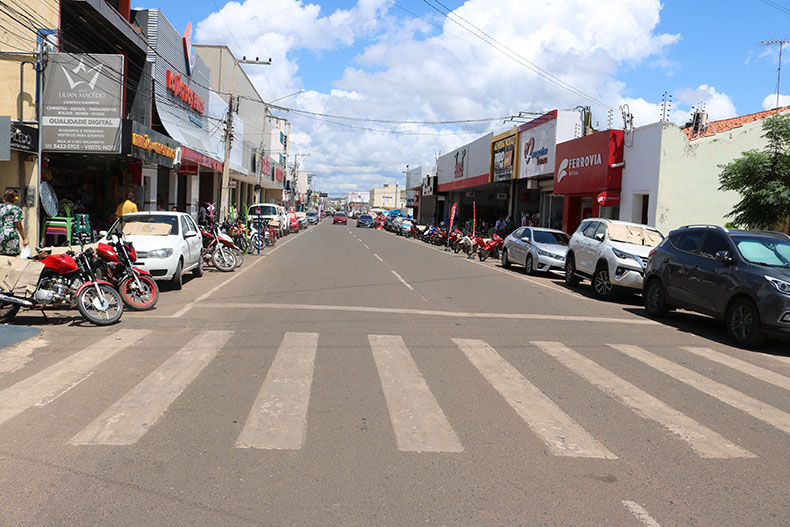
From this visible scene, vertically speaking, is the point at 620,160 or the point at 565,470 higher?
the point at 620,160

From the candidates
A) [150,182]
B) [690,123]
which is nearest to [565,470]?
[150,182]

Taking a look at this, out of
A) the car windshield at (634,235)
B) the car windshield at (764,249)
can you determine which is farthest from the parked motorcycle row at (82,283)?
the car windshield at (634,235)

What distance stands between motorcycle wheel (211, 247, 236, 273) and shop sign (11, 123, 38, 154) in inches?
217

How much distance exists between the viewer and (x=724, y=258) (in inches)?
424

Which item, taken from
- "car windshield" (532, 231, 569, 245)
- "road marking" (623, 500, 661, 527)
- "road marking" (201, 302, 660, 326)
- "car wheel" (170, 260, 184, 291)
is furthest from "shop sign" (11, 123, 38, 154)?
"road marking" (623, 500, 661, 527)

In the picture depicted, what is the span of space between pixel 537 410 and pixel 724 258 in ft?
20.7

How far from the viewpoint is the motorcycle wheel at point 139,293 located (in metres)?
11.0

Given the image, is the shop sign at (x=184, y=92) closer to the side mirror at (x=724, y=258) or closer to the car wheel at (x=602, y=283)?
the car wheel at (x=602, y=283)

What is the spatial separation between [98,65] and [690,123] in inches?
992

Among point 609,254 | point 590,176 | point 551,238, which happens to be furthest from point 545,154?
point 609,254

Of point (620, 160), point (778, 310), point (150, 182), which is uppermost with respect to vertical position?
point (620, 160)

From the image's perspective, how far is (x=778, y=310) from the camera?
9.48m

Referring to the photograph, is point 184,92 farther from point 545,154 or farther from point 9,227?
point 9,227

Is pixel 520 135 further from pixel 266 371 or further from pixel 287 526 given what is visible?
pixel 287 526
